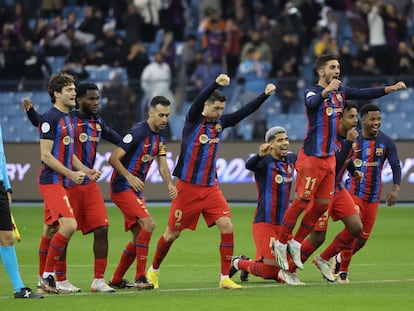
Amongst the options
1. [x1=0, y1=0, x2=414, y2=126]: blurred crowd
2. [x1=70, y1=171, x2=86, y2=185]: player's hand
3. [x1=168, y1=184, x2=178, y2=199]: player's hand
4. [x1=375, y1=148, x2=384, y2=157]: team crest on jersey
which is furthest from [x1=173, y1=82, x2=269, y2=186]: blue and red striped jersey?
[x1=0, y1=0, x2=414, y2=126]: blurred crowd

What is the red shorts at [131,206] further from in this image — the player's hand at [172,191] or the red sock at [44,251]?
the red sock at [44,251]

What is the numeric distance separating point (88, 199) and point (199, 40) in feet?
56.5

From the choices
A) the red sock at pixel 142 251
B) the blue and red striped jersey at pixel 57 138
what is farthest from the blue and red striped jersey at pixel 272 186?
the blue and red striped jersey at pixel 57 138

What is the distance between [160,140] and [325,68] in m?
1.97

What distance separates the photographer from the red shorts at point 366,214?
13.7 m

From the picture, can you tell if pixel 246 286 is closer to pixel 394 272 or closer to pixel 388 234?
pixel 394 272

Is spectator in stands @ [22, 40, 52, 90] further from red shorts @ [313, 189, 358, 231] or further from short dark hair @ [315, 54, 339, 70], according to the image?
short dark hair @ [315, 54, 339, 70]

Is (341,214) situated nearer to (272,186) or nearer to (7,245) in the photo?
(272,186)

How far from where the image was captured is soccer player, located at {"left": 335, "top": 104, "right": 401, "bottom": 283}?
44.9 feet

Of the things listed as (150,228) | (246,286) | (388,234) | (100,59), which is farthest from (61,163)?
(100,59)

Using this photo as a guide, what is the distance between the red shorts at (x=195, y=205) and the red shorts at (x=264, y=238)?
81 centimetres

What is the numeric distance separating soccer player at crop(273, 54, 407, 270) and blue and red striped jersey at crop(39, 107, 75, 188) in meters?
2.51

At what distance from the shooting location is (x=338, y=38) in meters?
28.1

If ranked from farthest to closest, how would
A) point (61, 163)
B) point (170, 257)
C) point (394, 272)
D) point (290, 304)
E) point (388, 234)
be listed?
1. point (388, 234)
2. point (170, 257)
3. point (394, 272)
4. point (61, 163)
5. point (290, 304)
